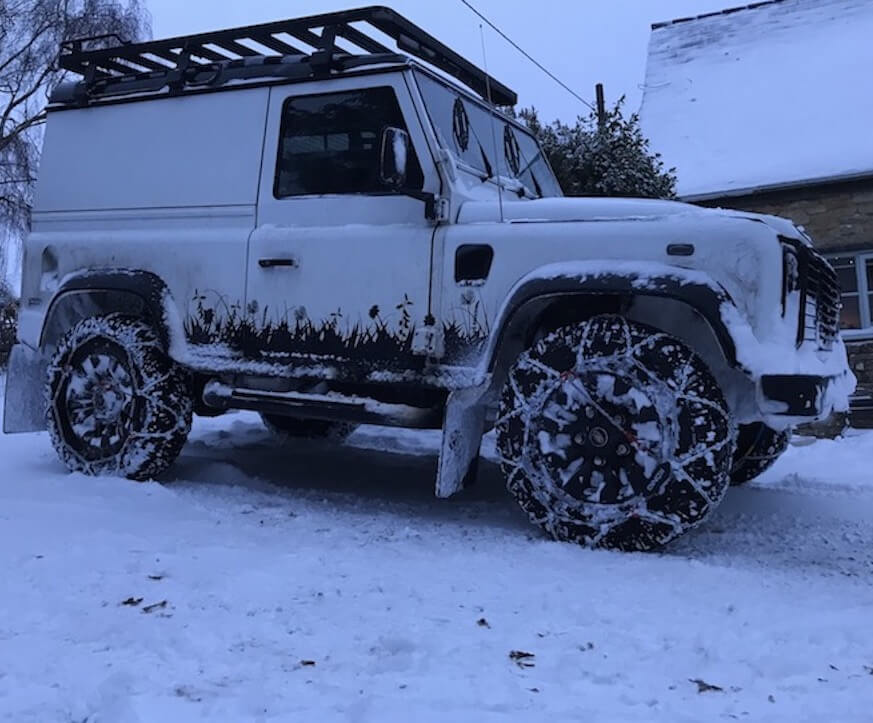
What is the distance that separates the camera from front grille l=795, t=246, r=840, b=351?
11.6 feet

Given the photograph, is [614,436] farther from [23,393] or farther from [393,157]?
[23,393]

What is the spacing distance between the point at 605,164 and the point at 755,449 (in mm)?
5245

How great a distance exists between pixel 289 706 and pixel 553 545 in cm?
166

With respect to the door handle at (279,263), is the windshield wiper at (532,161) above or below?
above

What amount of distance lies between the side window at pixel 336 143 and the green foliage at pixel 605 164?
4.94 metres

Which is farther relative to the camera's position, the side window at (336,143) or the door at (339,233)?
the side window at (336,143)

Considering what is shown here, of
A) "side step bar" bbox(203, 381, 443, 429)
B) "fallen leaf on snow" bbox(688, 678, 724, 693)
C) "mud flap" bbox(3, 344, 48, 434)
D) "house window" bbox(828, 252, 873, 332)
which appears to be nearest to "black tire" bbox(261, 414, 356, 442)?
"mud flap" bbox(3, 344, 48, 434)

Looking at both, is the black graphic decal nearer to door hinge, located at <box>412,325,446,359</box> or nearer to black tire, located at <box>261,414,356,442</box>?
door hinge, located at <box>412,325,446,359</box>

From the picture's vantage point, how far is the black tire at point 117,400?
15.1 feet

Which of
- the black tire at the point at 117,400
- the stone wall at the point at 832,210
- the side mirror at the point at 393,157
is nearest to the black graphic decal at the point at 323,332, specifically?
the black tire at the point at 117,400

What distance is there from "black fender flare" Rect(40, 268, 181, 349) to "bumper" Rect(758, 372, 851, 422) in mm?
3131

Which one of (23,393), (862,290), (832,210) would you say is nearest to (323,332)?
(23,393)

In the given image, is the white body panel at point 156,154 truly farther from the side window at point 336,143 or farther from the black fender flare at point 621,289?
the black fender flare at point 621,289

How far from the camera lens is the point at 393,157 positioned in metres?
3.77
